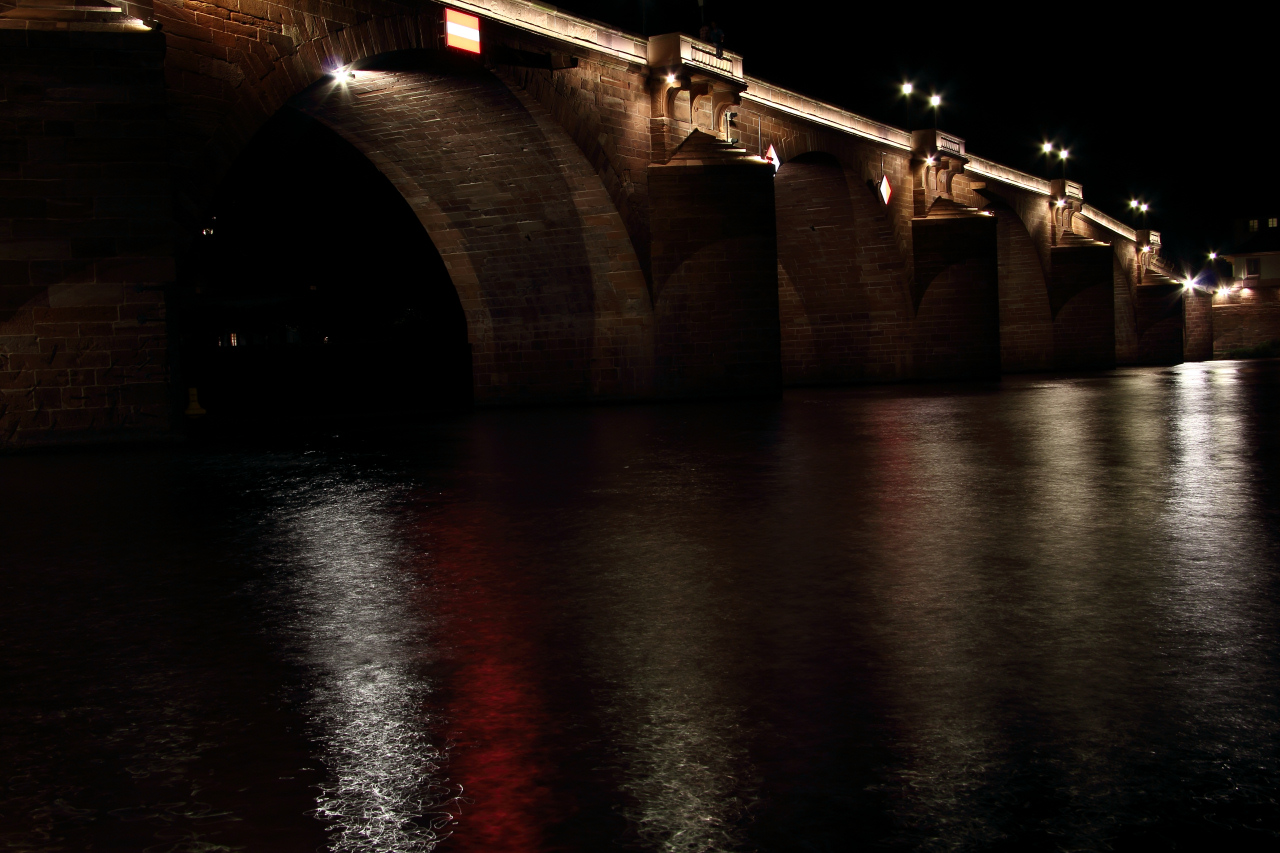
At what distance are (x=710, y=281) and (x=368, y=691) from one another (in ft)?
64.9

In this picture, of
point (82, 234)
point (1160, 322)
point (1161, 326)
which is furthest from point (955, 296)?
point (1160, 322)

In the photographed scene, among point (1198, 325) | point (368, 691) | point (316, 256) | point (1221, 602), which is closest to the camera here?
point (368, 691)

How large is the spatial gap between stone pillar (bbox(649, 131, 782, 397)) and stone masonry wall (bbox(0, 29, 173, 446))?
34.8 feet

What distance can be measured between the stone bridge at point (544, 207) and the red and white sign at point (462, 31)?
0.12 m

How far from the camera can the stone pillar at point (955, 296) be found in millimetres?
33344

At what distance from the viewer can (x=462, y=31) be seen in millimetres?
17672

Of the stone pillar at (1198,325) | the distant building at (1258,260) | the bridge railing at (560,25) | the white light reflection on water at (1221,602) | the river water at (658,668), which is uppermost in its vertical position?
the bridge railing at (560,25)

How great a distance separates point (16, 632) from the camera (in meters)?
4.17

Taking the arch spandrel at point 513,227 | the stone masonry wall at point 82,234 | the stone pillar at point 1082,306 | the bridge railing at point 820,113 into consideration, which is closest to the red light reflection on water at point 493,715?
the stone masonry wall at point 82,234

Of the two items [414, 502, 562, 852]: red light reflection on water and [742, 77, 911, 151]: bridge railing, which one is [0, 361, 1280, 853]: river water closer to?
[414, 502, 562, 852]: red light reflection on water

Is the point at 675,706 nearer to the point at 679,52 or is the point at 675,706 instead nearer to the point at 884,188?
the point at 679,52

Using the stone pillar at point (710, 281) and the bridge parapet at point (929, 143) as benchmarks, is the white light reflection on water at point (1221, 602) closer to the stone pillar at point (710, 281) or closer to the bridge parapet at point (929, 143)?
the stone pillar at point (710, 281)

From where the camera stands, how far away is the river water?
232 cm

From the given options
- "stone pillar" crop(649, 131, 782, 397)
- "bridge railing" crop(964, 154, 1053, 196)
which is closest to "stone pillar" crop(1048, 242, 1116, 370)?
"bridge railing" crop(964, 154, 1053, 196)
